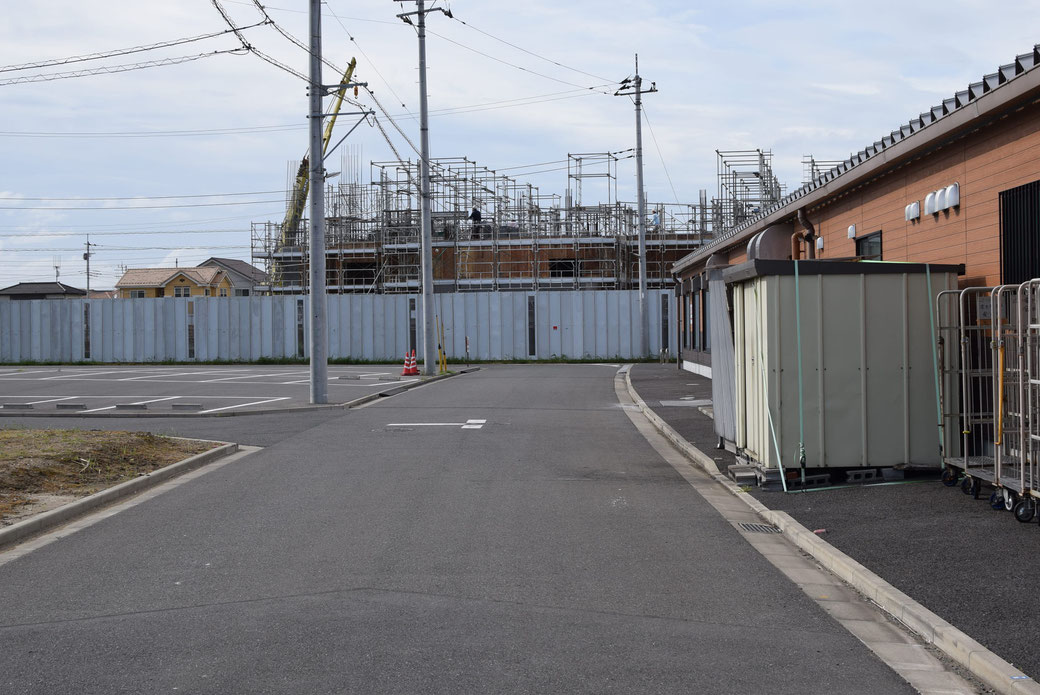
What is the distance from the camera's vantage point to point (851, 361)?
9.99 metres

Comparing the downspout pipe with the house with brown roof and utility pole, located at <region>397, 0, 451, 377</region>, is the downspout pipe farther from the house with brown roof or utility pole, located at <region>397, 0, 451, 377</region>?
the house with brown roof

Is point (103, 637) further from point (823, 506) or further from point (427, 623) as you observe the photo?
point (823, 506)

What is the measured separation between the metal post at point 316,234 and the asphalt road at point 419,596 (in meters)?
9.79

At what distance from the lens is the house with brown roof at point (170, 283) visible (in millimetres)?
90500

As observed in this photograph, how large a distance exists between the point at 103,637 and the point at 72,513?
432cm

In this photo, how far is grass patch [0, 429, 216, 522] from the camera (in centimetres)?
1014

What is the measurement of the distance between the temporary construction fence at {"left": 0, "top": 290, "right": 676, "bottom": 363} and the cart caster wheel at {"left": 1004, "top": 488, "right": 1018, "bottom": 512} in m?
35.3

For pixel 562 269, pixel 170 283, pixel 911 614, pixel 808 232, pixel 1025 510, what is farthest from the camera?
pixel 170 283

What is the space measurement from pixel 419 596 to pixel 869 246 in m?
10.4

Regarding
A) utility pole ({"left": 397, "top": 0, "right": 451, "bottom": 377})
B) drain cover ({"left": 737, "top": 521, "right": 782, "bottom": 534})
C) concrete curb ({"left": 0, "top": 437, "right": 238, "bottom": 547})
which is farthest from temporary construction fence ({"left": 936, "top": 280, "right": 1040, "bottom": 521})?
utility pole ({"left": 397, "top": 0, "right": 451, "bottom": 377})

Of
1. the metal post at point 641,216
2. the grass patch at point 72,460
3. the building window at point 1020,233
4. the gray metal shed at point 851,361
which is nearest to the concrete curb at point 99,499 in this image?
the grass patch at point 72,460

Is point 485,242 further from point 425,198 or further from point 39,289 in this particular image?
point 39,289

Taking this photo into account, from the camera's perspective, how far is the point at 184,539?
8.12 metres

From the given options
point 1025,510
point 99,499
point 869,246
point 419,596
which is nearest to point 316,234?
point 869,246
